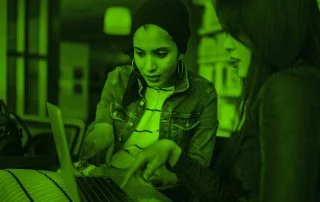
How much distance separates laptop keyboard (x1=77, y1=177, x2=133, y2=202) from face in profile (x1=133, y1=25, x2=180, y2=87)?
26 cm

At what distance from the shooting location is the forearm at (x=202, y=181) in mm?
660

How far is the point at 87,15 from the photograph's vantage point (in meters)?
3.69

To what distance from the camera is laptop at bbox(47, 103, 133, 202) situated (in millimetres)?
615

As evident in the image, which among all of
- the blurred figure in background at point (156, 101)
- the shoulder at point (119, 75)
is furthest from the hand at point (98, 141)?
the shoulder at point (119, 75)

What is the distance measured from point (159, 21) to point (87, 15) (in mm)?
2945

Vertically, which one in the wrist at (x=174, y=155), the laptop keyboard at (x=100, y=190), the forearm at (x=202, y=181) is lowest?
the laptop keyboard at (x=100, y=190)

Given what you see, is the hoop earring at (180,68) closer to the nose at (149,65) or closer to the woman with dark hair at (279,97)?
the nose at (149,65)

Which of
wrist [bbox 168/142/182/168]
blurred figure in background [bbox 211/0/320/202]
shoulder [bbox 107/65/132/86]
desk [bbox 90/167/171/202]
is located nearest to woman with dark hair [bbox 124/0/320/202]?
blurred figure in background [bbox 211/0/320/202]

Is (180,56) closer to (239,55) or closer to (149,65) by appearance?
(149,65)

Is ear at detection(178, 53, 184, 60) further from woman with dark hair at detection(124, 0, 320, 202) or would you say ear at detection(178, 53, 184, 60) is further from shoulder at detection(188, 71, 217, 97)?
woman with dark hair at detection(124, 0, 320, 202)

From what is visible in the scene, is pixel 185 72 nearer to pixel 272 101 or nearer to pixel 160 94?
pixel 160 94

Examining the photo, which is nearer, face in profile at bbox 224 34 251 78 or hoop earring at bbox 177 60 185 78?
face in profile at bbox 224 34 251 78

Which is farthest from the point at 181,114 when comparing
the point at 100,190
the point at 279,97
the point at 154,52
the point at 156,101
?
the point at 279,97

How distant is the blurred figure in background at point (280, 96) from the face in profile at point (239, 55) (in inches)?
1.6
